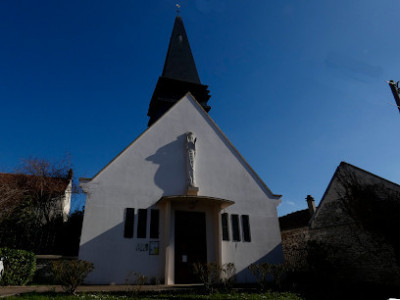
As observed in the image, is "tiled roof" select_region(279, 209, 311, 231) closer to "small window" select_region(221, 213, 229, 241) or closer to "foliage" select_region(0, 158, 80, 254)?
"small window" select_region(221, 213, 229, 241)

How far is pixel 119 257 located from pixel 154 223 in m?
2.02

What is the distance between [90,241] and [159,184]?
152 inches

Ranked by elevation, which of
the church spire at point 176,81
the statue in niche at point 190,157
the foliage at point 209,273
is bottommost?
the foliage at point 209,273

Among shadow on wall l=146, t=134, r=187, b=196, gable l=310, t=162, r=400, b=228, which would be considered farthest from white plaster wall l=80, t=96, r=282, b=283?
gable l=310, t=162, r=400, b=228

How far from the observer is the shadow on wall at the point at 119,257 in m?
10.5

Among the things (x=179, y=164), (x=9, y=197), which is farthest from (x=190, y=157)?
(x=9, y=197)

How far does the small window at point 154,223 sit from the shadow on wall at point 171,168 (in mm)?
981

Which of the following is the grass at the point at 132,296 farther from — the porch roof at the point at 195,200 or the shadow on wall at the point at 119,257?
the porch roof at the point at 195,200

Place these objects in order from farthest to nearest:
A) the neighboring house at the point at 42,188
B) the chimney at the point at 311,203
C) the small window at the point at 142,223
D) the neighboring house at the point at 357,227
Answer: the chimney at the point at 311,203 → the neighboring house at the point at 42,188 → the small window at the point at 142,223 → the neighboring house at the point at 357,227

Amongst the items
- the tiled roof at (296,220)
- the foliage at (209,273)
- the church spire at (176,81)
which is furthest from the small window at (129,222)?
the tiled roof at (296,220)

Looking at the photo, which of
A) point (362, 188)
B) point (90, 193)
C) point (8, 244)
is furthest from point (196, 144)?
point (8, 244)

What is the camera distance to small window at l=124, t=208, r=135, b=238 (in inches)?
452

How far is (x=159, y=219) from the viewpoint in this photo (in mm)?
12164

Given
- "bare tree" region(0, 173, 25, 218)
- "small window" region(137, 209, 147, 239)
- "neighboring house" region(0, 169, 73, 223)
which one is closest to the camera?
"small window" region(137, 209, 147, 239)
